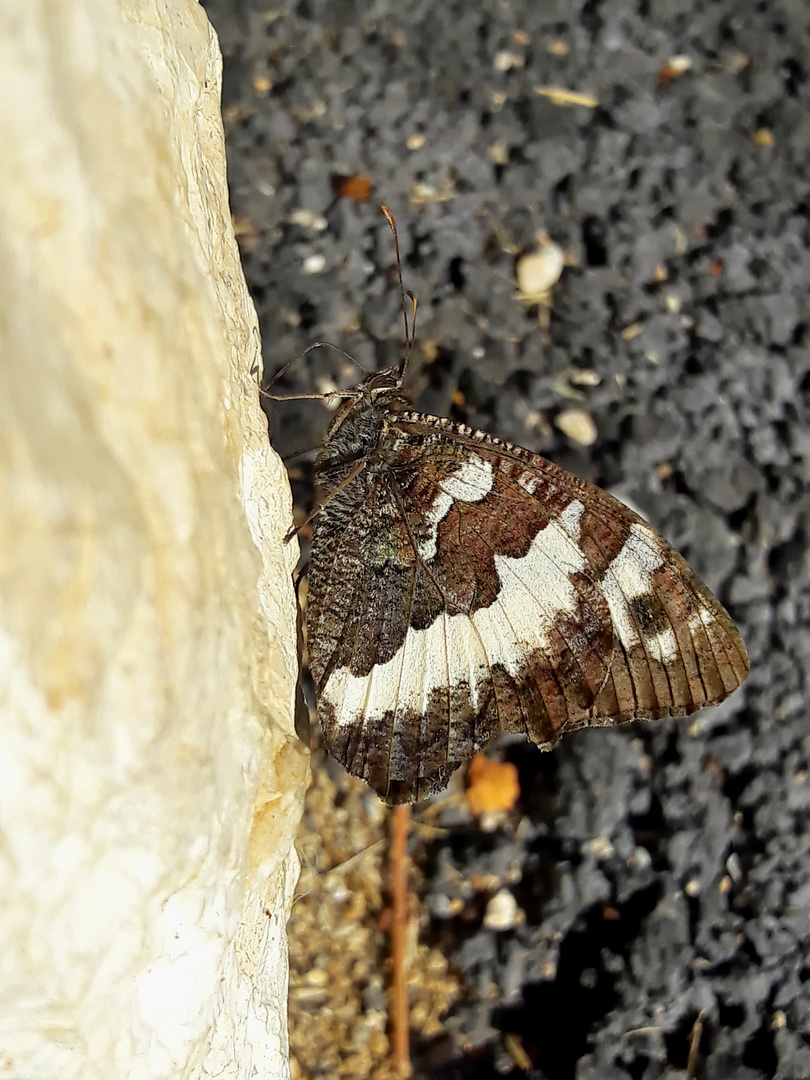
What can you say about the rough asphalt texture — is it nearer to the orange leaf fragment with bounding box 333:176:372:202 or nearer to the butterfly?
the orange leaf fragment with bounding box 333:176:372:202

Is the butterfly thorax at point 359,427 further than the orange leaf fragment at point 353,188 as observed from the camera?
No

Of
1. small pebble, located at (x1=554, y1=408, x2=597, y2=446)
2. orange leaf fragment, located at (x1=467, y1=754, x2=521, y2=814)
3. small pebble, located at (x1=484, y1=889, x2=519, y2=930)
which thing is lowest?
small pebble, located at (x1=484, y1=889, x2=519, y2=930)

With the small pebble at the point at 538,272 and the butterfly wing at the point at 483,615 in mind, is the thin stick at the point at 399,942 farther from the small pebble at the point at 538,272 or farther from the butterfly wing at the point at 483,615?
the small pebble at the point at 538,272

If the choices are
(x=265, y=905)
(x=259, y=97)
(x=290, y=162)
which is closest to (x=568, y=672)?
(x=265, y=905)

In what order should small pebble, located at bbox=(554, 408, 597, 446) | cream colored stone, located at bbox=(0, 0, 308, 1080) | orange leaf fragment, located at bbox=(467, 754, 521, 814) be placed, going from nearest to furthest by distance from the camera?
cream colored stone, located at bbox=(0, 0, 308, 1080), orange leaf fragment, located at bbox=(467, 754, 521, 814), small pebble, located at bbox=(554, 408, 597, 446)

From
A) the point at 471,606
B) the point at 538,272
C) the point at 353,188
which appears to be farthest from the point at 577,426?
the point at 353,188

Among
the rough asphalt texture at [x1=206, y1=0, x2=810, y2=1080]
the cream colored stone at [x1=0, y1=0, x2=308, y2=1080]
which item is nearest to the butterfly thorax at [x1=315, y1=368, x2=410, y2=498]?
the rough asphalt texture at [x1=206, y1=0, x2=810, y2=1080]

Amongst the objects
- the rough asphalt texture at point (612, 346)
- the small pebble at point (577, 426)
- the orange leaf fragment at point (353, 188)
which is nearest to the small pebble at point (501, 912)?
the rough asphalt texture at point (612, 346)
